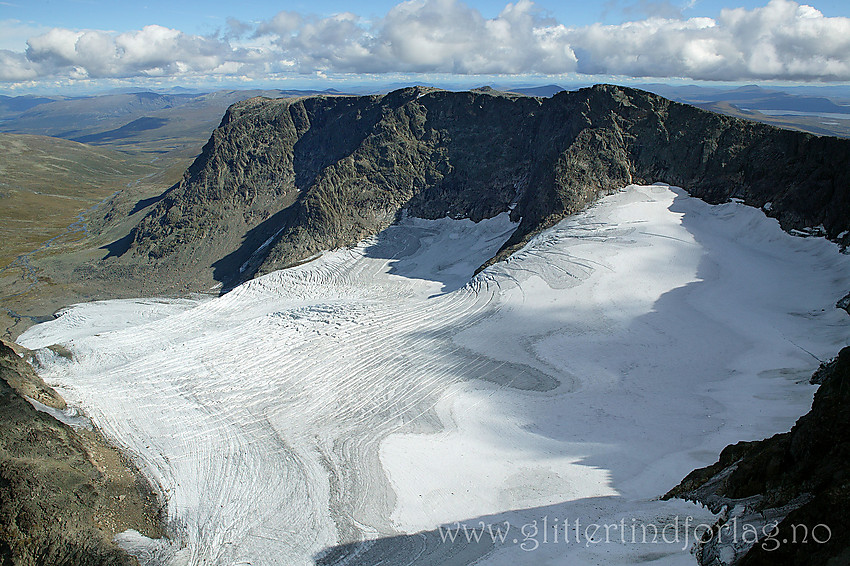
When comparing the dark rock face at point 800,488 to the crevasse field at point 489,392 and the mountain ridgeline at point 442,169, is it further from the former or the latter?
the mountain ridgeline at point 442,169

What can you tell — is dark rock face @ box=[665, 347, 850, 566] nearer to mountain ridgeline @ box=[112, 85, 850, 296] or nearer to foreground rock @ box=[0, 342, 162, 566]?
foreground rock @ box=[0, 342, 162, 566]

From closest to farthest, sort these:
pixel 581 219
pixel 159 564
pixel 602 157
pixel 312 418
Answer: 1. pixel 159 564
2. pixel 312 418
3. pixel 581 219
4. pixel 602 157

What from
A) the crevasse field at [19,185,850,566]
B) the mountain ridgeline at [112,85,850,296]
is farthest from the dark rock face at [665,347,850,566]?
the mountain ridgeline at [112,85,850,296]

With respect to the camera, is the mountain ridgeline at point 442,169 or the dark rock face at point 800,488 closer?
the dark rock face at point 800,488

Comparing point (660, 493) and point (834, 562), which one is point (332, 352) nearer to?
point (660, 493)

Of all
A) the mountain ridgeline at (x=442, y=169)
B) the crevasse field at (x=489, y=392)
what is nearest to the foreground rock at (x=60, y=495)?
the crevasse field at (x=489, y=392)

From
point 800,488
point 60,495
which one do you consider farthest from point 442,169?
point 800,488

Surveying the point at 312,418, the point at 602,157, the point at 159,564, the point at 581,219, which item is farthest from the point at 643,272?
the point at 159,564
